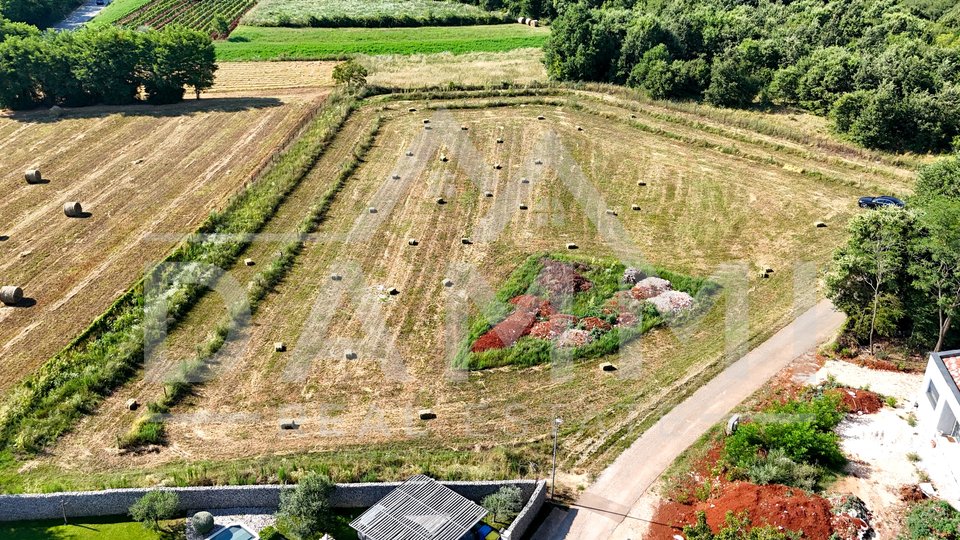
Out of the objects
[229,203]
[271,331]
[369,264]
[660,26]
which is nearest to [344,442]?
[271,331]

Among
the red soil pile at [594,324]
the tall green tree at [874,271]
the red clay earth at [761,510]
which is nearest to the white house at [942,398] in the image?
the tall green tree at [874,271]

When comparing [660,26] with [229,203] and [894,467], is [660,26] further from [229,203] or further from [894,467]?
[894,467]

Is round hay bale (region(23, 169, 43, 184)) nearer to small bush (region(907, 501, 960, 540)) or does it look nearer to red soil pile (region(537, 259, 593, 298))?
red soil pile (region(537, 259, 593, 298))

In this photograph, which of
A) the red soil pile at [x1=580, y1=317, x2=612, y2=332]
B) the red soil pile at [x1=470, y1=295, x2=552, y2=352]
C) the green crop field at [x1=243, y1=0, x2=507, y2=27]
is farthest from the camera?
the green crop field at [x1=243, y1=0, x2=507, y2=27]

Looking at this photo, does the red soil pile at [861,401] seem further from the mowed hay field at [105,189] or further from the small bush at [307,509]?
the mowed hay field at [105,189]

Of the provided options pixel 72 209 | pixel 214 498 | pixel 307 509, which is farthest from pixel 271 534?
pixel 72 209

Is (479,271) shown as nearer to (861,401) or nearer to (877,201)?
(861,401)

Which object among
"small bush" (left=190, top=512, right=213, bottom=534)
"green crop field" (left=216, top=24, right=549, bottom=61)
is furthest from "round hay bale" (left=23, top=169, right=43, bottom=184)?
"small bush" (left=190, top=512, right=213, bottom=534)
